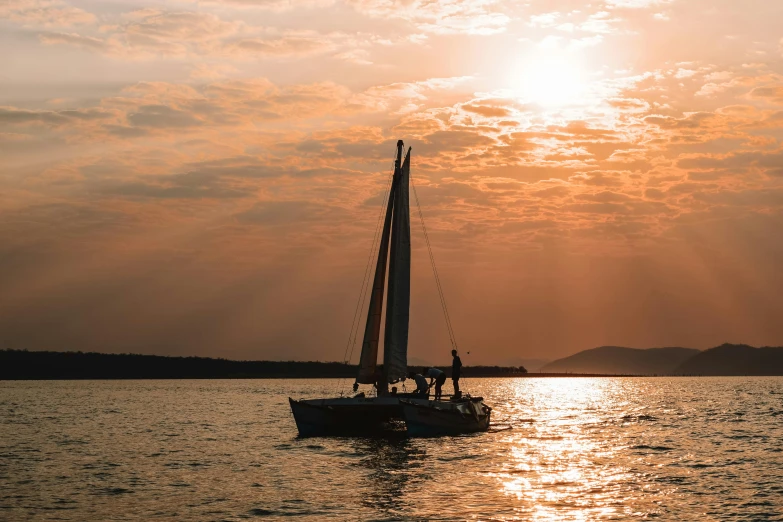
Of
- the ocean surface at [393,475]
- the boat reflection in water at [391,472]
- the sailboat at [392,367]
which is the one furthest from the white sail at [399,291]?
the ocean surface at [393,475]

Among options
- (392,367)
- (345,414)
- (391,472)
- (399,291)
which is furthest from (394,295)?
(391,472)

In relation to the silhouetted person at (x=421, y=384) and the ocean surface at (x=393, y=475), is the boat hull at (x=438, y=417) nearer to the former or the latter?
the ocean surface at (x=393, y=475)

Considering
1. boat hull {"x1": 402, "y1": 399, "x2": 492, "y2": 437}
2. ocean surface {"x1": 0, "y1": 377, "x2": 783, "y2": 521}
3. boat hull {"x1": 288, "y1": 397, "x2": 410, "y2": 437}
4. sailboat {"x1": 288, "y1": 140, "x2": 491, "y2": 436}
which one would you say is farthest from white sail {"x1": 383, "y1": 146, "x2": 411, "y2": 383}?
ocean surface {"x1": 0, "y1": 377, "x2": 783, "y2": 521}

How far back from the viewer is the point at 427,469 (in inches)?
1640

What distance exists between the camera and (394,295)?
53656mm

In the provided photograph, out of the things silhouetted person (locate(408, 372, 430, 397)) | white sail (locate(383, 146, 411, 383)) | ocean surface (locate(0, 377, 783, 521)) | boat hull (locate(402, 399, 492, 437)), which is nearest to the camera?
ocean surface (locate(0, 377, 783, 521))

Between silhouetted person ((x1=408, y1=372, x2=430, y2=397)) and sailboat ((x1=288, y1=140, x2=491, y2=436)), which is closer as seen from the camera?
sailboat ((x1=288, y1=140, x2=491, y2=436))

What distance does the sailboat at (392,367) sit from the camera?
170 ft

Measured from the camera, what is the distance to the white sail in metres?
53.3

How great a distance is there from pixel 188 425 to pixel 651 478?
46.9m

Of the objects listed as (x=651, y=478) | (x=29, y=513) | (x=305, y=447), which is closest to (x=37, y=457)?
(x=305, y=447)

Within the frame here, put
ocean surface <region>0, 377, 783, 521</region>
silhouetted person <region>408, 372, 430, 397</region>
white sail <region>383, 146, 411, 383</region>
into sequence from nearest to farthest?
ocean surface <region>0, 377, 783, 521</region> < white sail <region>383, 146, 411, 383</region> < silhouetted person <region>408, 372, 430, 397</region>

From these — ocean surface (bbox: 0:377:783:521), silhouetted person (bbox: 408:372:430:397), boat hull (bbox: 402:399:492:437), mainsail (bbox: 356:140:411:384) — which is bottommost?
ocean surface (bbox: 0:377:783:521)

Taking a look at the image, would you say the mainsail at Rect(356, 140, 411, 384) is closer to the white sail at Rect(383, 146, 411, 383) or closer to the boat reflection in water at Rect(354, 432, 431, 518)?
the white sail at Rect(383, 146, 411, 383)
